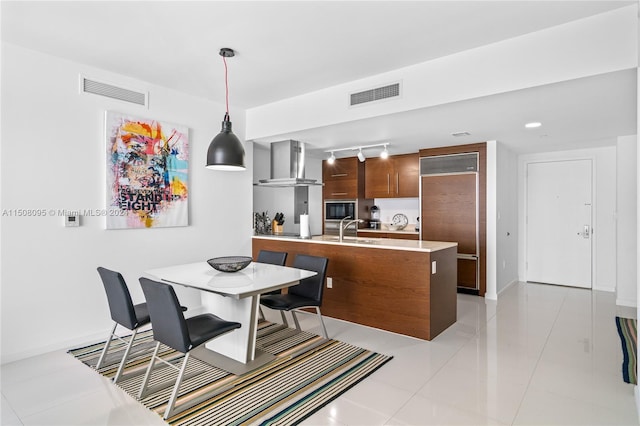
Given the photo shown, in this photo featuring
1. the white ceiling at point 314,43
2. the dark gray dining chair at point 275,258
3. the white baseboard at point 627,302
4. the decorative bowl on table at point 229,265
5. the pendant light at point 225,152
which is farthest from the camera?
the white baseboard at point 627,302

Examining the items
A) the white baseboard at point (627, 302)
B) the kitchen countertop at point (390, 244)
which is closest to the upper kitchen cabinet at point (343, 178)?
the kitchen countertop at point (390, 244)

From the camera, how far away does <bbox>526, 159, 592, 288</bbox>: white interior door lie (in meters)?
5.78

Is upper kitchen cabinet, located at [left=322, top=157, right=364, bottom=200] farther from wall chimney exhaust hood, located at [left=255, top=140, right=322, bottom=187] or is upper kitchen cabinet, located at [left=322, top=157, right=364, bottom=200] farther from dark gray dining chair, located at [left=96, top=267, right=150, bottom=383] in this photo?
dark gray dining chair, located at [left=96, top=267, right=150, bottom=383]

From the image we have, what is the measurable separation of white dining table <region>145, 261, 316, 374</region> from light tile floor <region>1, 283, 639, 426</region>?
31.5 inches

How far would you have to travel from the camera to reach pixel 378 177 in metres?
6.64

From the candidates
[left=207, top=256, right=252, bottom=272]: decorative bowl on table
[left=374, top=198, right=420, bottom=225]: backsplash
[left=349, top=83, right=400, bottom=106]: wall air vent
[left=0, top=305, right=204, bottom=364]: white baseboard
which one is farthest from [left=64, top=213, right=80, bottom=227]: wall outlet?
[left=374, top=198, right=420, bottom=225]: backsplash

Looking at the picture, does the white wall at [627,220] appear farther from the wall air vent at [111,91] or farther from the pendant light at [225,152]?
the wall air vent at [111,91]

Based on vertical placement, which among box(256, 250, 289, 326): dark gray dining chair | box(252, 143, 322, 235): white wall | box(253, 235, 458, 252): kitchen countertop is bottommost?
box(256, 250, 289, 326): dark gray dining chair

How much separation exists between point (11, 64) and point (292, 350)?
346 centimetres

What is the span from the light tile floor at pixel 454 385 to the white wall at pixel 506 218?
1543 mm

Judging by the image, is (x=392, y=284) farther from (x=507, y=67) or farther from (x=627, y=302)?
(x=627, y=302)

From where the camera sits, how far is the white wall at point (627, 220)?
4.72m

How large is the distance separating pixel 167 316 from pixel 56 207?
6.13 feet

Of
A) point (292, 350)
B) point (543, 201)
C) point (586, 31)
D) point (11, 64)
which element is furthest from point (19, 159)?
point (543, 201)
